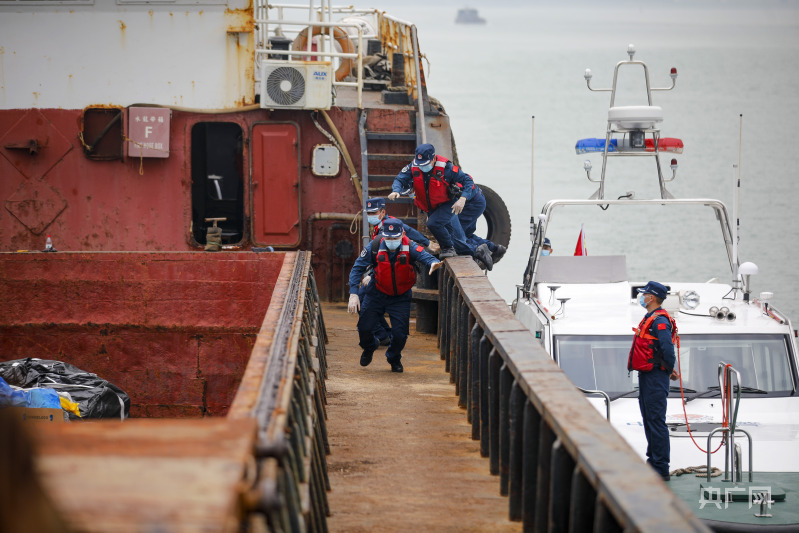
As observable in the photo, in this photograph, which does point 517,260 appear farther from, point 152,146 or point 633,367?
point 633,367

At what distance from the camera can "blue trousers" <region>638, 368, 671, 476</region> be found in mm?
8539

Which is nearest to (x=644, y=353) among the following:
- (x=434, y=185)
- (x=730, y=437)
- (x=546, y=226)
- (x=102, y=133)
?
(x=730, y=437)

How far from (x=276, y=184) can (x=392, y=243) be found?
5171mm

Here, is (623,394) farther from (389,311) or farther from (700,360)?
(389,311)

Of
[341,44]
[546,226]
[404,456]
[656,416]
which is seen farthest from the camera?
[341,44]

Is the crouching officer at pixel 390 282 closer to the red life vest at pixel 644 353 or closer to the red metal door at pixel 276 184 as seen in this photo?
the red life vest at pixel 644 353

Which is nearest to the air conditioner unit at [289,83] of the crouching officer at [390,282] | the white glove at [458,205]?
the white glove at [458,205]

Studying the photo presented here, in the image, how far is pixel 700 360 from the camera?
10.0 m

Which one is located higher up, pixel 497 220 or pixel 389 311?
pixel 497 220

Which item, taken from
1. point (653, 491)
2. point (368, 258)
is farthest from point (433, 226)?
point (653, 491)

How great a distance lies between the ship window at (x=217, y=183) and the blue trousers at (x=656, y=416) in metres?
6.76

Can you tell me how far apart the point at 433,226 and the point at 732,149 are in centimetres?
6349

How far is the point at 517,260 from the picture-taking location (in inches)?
1806

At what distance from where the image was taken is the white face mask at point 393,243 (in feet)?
30.2
